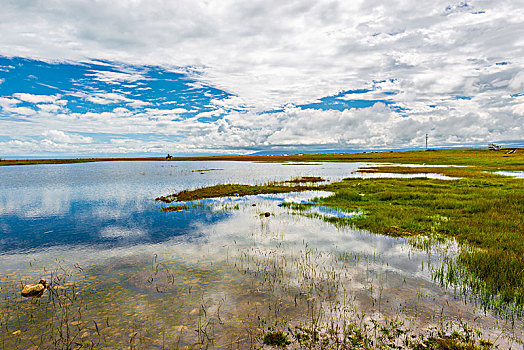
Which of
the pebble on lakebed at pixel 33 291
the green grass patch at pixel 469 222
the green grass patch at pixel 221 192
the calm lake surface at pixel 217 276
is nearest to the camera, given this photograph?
the calm lake surface at pixel 217 276

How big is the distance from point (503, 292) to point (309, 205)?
23.1 metres

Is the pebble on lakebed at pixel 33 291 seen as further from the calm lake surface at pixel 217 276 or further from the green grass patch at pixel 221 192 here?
the green grass patch at pixel 221 192

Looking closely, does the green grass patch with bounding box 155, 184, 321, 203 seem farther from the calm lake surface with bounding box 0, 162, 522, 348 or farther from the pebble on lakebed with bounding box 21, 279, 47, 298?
the pebble on lakebed with bounding box 21, 279, 47, 298

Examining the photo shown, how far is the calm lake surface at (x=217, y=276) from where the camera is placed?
32.6ft

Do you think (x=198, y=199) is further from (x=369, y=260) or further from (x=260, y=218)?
(x=369, y=260)

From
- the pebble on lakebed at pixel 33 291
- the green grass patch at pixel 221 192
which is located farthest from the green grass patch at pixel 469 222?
the pebble on lakebed at pixel 33 291

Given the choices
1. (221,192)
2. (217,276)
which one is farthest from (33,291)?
(221,192)

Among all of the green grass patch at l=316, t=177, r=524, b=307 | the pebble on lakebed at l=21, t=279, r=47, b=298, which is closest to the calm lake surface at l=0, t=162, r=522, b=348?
the pebble on lakebed at l=21, t=279, r=47, b=298

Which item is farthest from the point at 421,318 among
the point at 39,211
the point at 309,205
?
the point at 39,211

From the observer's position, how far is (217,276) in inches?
567

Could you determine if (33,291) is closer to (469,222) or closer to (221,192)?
(469,222)

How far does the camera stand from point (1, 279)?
1424cm

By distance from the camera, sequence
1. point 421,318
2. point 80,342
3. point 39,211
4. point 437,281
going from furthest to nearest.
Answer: point 39,211, point 437,281, point 421,318, point 80,342

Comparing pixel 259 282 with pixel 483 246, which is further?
pixel 483 246
